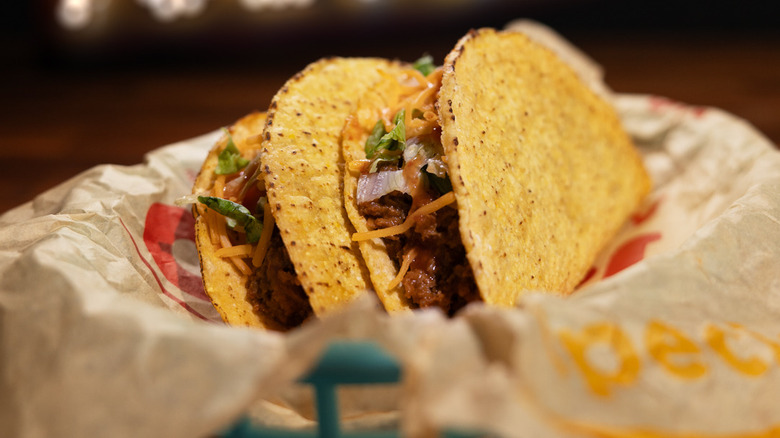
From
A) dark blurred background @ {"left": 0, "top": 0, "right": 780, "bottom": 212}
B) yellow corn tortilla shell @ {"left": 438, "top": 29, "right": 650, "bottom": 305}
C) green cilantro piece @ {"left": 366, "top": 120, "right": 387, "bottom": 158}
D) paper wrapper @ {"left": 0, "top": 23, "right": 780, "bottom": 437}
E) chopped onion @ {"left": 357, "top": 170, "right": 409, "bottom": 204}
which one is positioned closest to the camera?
paper wrapper @ {"left": 0, "top": 23, "right": 780, "bottom": 437}

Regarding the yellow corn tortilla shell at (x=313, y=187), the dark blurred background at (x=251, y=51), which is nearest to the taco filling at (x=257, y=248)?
the yellow corn tortilla shell at (x=313, y=187)

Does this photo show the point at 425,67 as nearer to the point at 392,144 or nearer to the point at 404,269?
the point at 392,144

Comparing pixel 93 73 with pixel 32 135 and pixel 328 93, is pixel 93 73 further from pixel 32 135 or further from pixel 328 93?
pixel 328 93

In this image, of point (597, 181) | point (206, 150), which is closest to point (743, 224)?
point (597, 181)

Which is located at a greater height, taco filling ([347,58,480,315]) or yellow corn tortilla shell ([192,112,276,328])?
taco filling ([347,58,480,315])

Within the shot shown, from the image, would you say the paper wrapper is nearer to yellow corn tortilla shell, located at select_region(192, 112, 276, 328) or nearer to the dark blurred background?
yellow corn tortilla shell, located at select_region(192, 112, 276, 328)

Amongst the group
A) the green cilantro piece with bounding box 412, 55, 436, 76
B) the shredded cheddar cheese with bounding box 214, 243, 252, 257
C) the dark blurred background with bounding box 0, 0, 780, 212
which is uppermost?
the green cilantro piece with bounding box 412, 55, 436, 76

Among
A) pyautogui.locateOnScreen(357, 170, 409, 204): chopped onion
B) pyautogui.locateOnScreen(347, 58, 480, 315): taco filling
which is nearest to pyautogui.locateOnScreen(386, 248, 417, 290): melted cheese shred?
pyautogui.locateOnScreen(347, 58, 480, 315): taco filling
